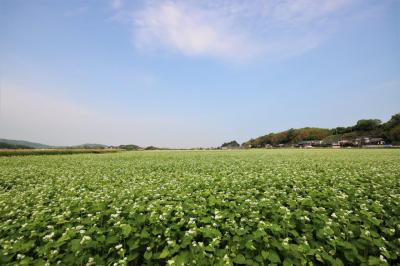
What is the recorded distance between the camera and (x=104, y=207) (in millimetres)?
6832

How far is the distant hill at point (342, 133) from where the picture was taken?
11174 centimetres

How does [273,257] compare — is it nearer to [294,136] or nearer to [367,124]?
[367,124]

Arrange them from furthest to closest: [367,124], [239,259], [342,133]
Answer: [342,133] < [367,124] < [239,259]

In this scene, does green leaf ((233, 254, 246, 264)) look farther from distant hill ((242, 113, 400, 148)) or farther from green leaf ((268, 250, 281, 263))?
distant hill ((242, 113, 400, 148))

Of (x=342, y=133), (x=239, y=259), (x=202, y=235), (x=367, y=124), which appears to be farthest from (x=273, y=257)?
(x=342, y=133)

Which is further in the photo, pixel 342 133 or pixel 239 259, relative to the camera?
pixel 342 133

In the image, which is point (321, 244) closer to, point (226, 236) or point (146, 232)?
point (226, 236)

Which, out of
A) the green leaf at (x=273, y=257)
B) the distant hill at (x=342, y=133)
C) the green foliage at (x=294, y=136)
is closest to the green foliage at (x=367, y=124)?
the distant hill at (x=342, y=133)

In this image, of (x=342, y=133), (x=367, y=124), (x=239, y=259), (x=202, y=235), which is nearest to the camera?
(x=239, y=259)

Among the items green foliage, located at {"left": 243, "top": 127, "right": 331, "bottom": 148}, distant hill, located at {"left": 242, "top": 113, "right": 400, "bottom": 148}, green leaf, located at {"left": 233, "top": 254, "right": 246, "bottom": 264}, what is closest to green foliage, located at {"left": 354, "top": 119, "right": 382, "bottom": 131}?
distant hill, located at {"left": 242, "top": 113, "right": 400, "bottom": 148}

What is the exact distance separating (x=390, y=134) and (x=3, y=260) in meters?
148

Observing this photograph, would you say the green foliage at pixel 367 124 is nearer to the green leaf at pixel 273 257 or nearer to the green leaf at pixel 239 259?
the green leaf at pixel 273 257

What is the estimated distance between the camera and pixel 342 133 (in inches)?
→ 6225

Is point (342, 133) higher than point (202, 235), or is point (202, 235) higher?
point (342, 133)
